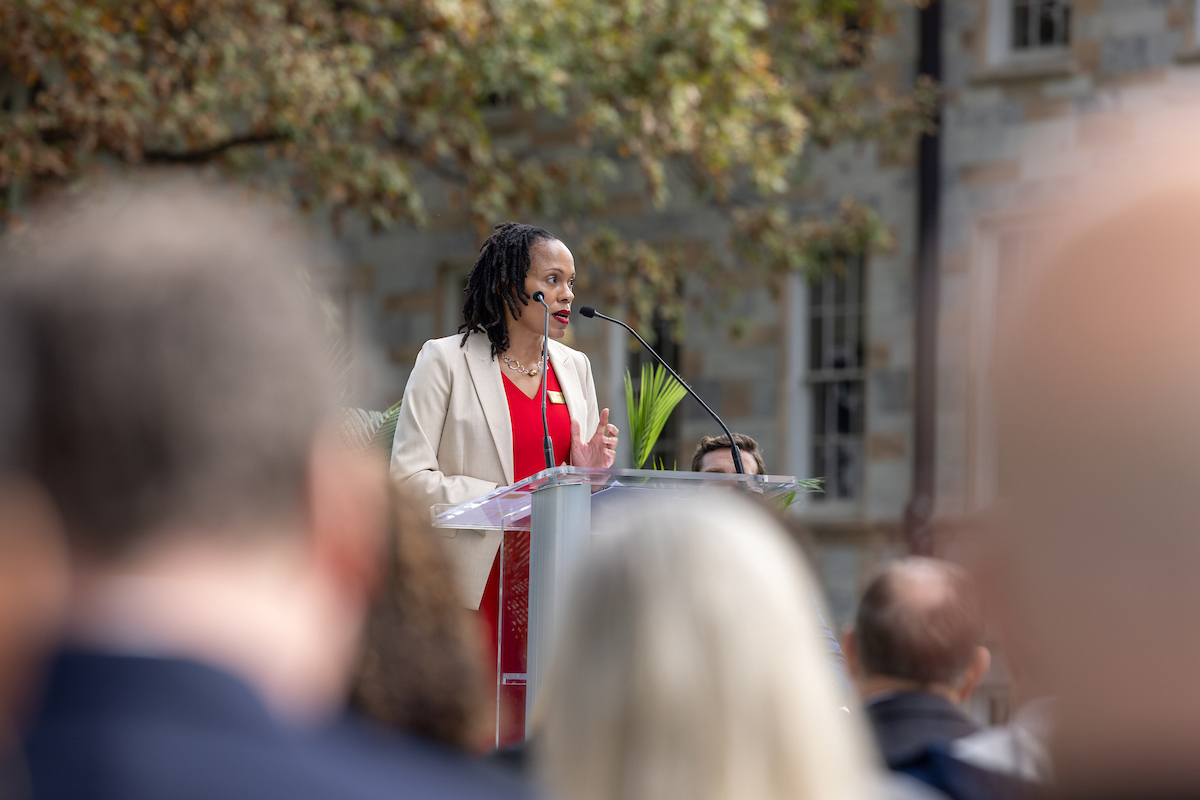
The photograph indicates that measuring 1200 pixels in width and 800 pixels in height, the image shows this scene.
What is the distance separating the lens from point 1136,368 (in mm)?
1061

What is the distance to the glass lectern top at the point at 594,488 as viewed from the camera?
12.4 ft

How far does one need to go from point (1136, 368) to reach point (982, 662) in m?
2.16

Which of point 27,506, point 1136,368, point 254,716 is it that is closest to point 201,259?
point 27,506

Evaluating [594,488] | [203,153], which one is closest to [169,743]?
[594,488]

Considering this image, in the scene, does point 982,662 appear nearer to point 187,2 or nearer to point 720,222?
point 187,2

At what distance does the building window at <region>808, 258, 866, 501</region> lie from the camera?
47.0 feet

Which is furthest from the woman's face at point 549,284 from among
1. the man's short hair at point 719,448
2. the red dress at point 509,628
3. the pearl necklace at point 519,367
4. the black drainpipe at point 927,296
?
the black drainpipe at point 927,296

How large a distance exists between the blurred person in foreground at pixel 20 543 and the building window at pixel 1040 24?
1380 centimetres

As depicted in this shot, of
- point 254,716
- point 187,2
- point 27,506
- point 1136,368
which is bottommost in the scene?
point 254,716

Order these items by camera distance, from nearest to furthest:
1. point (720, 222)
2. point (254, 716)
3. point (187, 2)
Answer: point (254, 716), point (187, 2), point (720, 222)

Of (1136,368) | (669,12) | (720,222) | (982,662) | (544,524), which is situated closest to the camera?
(1136,368)

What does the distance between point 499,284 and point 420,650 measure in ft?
11.0

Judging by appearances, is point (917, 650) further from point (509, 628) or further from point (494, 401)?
point (494, 401)

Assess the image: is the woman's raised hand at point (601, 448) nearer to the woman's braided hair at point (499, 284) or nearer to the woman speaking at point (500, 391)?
the woman speaking at point (500, 391)
